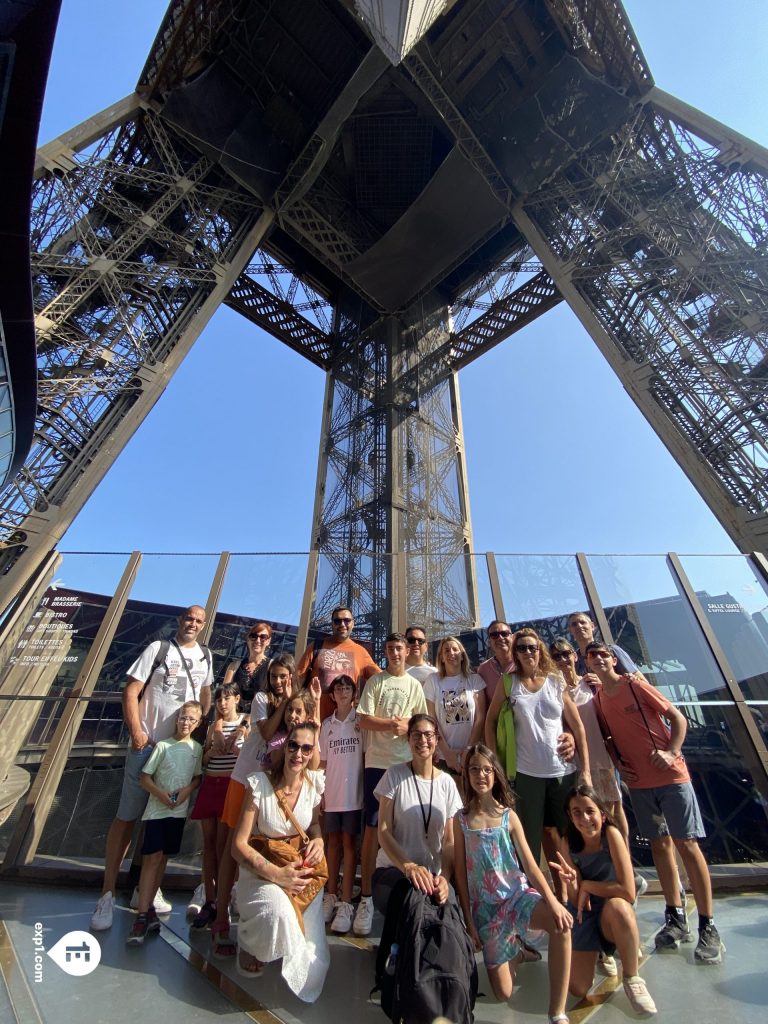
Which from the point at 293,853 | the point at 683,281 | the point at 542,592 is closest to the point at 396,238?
the point at 683,281

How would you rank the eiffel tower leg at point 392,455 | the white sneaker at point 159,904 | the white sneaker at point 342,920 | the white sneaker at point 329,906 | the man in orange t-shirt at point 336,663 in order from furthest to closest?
1. the eiffel tower leg at point 392,455
2. the man in orange t-shirt at point 336,663
3. the white sneaker at point 159,904
4. the white sneaker at point 329,906
5. the white sneaker at point 342,920

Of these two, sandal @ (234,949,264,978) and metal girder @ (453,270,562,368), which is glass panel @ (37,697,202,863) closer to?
sandal @ (234,949,264,978)

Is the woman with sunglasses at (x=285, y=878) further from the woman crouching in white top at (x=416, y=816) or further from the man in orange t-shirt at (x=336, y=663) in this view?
the man in orange t-shirt at (x=336, y=663)

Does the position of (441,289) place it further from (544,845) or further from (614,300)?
(544,845)

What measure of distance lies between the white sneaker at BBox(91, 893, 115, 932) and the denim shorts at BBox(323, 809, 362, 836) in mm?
1292

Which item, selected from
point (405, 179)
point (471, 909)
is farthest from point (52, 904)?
point (405, 179)

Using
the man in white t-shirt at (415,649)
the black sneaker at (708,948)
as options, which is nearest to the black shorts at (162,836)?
the man in white t-shirt at (415,649)

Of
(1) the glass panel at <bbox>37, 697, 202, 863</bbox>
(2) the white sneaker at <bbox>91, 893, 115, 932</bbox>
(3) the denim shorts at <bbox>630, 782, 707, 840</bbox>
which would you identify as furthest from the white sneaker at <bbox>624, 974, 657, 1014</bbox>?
(1) the glass panel at <bbox>37, 697, 202, 863</bbox>

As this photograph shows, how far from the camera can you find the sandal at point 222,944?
2354 millimetres

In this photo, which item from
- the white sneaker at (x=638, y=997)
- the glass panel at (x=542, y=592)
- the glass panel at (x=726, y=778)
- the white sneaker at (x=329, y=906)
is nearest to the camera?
the white sneaker at (x=638, y=997)

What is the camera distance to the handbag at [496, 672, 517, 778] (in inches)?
108

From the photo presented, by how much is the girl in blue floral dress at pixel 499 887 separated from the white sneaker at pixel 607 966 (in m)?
0.40

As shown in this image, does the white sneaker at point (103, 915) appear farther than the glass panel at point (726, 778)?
No

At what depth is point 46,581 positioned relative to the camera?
15.5ft
